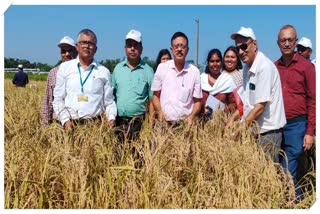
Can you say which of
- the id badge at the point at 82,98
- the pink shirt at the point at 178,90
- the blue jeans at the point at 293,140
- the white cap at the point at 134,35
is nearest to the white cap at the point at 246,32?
the pink shirt at the point at 178,90

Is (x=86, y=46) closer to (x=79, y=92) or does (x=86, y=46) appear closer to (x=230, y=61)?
(x=79, y=92)

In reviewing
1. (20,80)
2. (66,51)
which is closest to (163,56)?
(66,51)

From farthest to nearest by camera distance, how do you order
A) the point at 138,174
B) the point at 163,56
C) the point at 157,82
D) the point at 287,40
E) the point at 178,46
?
the point at 163,56, the point at 157,82, the point at 178,46, the point at 287,40, the point at 138,174

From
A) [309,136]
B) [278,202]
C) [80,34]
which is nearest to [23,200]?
[80,34]

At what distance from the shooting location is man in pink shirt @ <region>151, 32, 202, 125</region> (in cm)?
309

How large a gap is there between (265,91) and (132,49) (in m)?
1.09

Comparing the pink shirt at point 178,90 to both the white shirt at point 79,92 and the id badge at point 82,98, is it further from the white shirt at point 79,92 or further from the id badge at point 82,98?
the id badge at point 82,98

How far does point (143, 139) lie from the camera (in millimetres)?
2834

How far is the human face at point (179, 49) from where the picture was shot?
3.06 m

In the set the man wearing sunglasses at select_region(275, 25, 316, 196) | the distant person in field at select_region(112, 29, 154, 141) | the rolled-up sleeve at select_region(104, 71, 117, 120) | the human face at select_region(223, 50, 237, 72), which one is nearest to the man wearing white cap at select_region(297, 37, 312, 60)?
the human face at select_region(223, 50, 237, 72)

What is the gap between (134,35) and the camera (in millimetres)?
3232

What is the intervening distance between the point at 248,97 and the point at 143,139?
2.43 ft

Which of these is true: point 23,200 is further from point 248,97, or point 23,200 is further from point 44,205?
point 248,97

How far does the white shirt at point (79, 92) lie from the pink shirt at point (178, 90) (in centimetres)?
39
